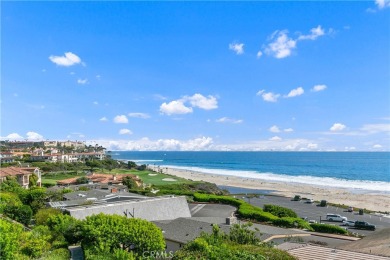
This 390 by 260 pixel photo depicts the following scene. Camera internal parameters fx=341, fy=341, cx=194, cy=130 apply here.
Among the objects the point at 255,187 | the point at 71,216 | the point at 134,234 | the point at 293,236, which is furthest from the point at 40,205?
the point at 255,187

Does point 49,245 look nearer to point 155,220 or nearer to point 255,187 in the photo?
point 155,220

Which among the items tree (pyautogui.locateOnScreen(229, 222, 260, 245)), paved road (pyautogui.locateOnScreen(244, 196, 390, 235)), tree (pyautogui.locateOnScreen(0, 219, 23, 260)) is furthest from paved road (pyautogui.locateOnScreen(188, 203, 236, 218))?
tree (pyautogui.locateOnScreen(0, 219, 23, 260))

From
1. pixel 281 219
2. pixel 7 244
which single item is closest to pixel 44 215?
pixel 7 244

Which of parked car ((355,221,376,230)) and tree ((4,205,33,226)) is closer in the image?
tree ((4,205,33,226))

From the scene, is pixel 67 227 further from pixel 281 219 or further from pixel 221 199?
pixel 221 199

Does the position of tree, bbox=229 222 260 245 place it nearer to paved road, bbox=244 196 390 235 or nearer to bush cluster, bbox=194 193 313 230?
bush cluster, bbox=194 193 313 230

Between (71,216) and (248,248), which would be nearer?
(248,248)
